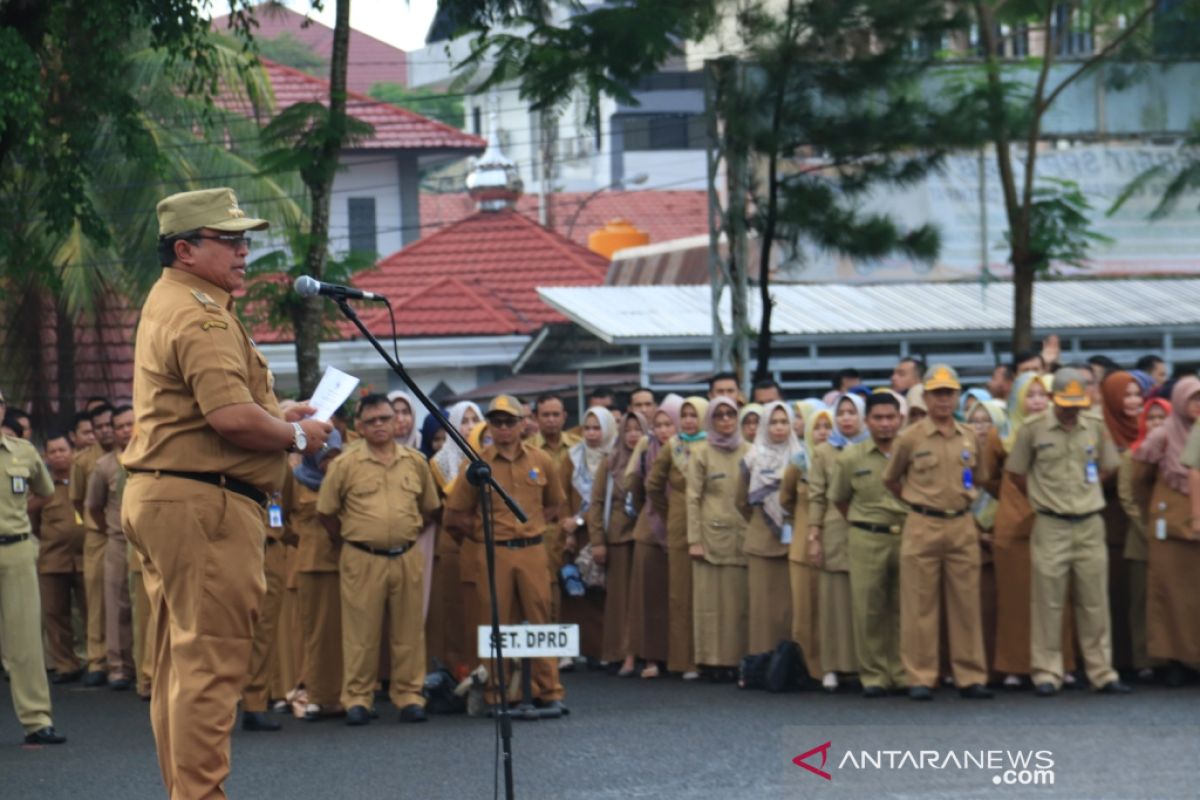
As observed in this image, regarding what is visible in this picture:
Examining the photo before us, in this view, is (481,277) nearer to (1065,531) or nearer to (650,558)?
(650,558)

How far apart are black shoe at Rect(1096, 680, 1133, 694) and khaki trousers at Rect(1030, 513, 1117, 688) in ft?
0.17

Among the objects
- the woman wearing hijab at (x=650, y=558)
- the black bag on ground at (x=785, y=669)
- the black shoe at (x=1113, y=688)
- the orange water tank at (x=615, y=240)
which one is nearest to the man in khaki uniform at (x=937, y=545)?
the black shoe at (x=1113, y=688)

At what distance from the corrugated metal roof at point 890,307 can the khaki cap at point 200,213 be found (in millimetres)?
16223

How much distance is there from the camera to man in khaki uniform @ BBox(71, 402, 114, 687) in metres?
16.8

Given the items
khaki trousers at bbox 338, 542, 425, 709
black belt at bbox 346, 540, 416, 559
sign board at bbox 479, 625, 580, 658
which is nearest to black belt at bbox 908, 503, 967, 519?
khaki trousers at bbox 338, 542, 425, 709

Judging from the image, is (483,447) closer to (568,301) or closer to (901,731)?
(901,731)

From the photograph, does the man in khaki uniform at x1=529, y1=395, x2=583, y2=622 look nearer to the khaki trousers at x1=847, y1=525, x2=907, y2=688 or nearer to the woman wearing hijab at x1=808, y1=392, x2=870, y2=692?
the woman wearing hijab at x1=808, y1=392, x2=870, y2=692

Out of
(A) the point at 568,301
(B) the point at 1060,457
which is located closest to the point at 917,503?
(B) the point at 1060,457

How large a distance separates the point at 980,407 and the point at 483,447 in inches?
146

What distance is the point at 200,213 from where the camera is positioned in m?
7.48

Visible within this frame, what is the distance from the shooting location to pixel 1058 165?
26.6 m

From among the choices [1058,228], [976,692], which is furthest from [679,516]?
[1058,228]

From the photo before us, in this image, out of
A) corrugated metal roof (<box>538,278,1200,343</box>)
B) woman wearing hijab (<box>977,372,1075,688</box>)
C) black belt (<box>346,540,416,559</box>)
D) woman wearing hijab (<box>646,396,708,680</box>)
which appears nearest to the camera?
black belt (<box>346,540,416,559</box>)

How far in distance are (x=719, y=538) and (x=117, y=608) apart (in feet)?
15.8
